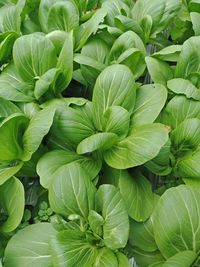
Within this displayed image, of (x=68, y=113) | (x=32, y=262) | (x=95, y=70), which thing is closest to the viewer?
(x=32, y=262)

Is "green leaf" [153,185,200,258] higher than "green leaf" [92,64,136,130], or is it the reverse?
"green leaf" [92,64,136,130]

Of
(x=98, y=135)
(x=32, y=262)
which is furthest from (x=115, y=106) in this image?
(x=32, y=262)

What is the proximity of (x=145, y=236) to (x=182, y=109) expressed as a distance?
33 centimetres

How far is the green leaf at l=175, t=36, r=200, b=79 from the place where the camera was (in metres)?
1.11

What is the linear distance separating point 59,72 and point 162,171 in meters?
0.36

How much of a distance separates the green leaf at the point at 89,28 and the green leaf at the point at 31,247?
53 centimetres

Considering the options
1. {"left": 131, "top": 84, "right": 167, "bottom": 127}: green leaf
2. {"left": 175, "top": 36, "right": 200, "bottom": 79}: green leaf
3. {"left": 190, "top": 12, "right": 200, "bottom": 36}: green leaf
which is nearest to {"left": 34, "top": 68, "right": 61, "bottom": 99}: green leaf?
{"left": 131, "top": 84, "right": 167, "bottom": 127}: green leaf

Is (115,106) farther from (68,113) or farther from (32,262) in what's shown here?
(32,262)

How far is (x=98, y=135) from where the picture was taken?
93 centimetres

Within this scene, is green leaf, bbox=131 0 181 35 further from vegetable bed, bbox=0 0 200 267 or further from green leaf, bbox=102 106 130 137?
green leaf, bbox=102 106 130 137

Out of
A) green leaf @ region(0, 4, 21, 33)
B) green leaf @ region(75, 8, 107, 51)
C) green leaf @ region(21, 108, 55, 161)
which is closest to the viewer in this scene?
green leaf @ region(21, 108, 55, 161)

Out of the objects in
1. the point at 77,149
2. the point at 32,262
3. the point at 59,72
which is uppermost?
the point at 59,72

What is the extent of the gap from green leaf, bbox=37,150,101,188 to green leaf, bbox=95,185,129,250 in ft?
0.34

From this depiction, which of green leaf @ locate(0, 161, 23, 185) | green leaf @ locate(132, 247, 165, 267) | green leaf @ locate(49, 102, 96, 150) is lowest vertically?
green leaf @ locate(132, 247, 165, 267)
